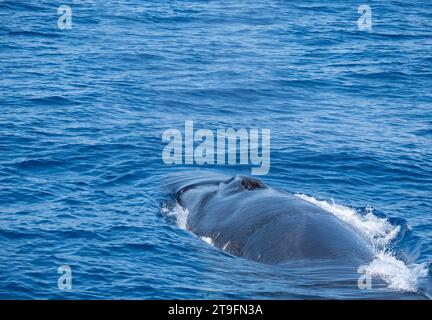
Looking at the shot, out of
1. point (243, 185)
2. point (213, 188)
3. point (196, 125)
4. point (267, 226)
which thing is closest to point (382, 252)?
point (267, 226)

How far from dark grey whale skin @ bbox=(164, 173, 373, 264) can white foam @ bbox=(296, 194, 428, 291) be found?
0.53 metres

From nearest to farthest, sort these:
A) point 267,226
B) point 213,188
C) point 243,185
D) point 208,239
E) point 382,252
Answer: point 267,226 < point 382,252 < point 208,239 < point 243,185 < point 213,188

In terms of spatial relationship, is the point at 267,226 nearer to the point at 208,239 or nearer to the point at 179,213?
the point at 208,239

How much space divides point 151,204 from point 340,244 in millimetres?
7633

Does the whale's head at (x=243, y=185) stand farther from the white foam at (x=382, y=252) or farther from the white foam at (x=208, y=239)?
the white foam at (x=382, y=252)

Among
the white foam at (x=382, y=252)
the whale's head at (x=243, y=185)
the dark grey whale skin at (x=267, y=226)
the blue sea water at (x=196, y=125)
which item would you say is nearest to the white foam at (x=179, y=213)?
the dark grey whale skin at (x=267, y=226)

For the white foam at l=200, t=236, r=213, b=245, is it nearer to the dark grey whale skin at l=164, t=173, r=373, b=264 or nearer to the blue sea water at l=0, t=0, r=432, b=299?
the dark grey whale skin at l=164, t=173, r=373, b=264

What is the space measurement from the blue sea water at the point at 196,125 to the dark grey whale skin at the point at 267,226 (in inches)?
24.6

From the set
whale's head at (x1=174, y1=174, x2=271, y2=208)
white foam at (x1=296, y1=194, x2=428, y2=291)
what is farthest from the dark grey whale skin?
white foam at (x1=296, y1=194, x2=428, y2=291)

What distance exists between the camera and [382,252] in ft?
79.4

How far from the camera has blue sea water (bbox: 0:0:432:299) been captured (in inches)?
875

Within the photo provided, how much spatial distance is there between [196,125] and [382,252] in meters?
15.1

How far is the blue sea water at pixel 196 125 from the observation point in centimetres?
2222
